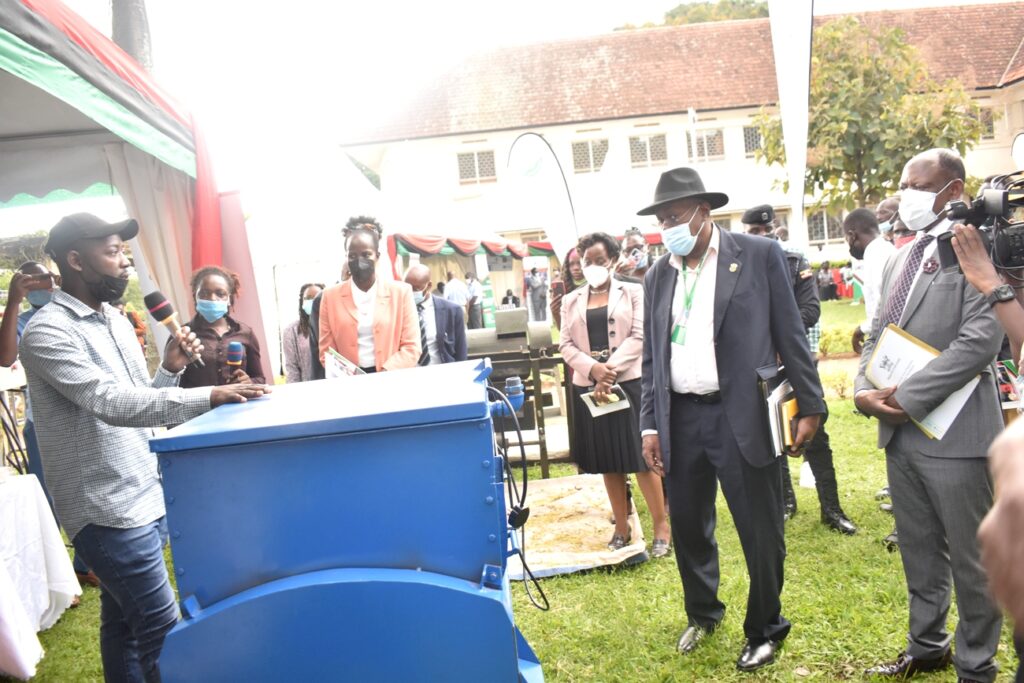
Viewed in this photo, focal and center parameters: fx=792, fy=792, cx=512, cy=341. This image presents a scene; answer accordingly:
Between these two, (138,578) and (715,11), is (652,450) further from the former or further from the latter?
(715,11)

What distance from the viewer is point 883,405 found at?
322 cm

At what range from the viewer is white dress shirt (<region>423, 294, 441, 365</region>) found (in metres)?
6.84

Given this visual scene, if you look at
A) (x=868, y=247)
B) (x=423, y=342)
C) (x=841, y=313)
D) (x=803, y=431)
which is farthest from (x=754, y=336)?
(x=841, y=313)

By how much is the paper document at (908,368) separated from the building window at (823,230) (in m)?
32.6

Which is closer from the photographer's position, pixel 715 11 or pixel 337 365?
pixel 337 365

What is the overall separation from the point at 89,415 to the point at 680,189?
2.70 meters

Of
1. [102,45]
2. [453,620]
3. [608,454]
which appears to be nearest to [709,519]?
[608,454]

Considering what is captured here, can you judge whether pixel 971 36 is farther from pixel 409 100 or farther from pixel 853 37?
pixel 409 100

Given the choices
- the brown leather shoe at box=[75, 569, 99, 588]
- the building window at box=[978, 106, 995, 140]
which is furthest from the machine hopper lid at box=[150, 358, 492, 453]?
the building window at box=[978, 106, 995, 140]

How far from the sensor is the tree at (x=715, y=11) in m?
51.0

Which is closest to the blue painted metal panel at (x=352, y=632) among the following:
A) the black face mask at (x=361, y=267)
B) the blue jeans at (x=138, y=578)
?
the blue jeans at (x=138, y=578)

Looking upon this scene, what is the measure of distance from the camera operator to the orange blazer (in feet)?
10.8

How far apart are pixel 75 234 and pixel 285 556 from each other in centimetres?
162

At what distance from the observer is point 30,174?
582 centimetres
